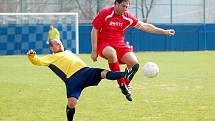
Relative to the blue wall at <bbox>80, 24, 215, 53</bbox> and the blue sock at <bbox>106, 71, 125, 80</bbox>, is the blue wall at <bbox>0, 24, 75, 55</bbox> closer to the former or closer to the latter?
the blue wall at <bbox>80, 24, 215, 53</bbox>

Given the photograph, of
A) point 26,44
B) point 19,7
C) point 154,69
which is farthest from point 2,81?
point 19,7

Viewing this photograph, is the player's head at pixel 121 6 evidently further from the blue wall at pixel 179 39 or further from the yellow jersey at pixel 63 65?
the blue wall at pixel 179 39

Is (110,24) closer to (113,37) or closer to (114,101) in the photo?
(113,37)

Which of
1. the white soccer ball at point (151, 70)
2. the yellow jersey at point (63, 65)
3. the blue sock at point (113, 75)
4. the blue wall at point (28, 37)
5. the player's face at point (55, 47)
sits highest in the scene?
the player's face at point (55, 47)

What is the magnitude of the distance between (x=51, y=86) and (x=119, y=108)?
558 centimetres

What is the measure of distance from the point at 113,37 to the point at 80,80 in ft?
5.19

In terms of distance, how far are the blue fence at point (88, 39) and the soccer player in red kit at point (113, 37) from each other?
24231 millimetres

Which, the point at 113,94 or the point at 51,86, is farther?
the point at 51,86

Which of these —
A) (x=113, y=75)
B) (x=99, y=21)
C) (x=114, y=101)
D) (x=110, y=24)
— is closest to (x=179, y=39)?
(x=114, y=101)

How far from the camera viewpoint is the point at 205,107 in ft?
38.4

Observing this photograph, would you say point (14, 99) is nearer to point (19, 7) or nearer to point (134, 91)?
point (134, 91)

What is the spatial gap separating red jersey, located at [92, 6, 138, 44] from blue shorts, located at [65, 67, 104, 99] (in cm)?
126

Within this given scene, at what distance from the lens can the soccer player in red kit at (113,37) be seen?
10117 mm

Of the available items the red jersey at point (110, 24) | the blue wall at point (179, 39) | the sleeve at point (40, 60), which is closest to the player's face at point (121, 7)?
the red jersey at point (110, 24)
